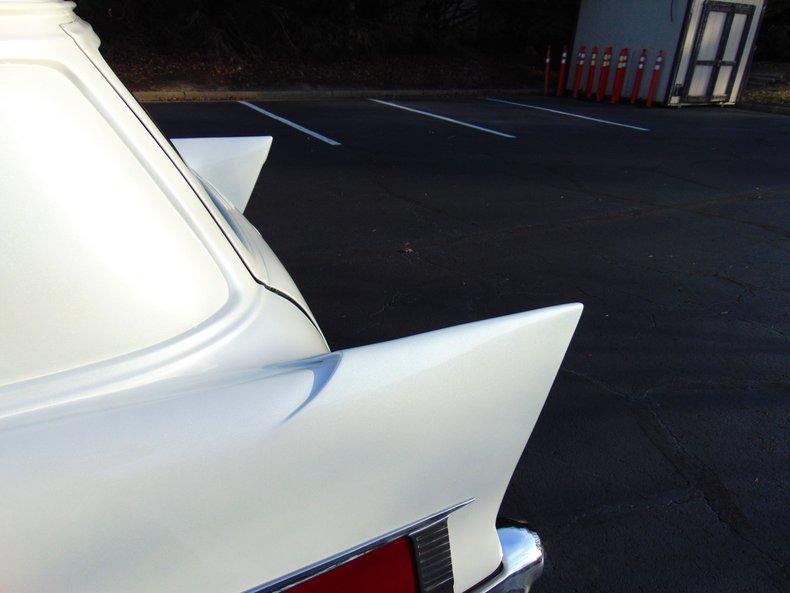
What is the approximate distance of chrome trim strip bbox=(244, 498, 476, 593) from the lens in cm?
99

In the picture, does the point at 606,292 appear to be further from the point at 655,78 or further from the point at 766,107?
the point at 766,107

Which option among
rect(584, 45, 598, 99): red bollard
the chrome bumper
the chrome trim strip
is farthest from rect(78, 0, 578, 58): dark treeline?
the chrome trim strip

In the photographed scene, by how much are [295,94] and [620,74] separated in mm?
7265

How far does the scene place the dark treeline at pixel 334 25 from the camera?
49.3ft

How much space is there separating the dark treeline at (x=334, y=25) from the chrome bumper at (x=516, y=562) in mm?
15202

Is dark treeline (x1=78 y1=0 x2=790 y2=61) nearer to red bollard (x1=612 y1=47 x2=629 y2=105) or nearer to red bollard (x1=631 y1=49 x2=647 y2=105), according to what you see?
red bollard (x1=612 y1=47 x2=629 y2=105)

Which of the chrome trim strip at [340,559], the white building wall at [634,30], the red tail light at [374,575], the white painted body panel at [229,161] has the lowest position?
the white building wall at [634,30]

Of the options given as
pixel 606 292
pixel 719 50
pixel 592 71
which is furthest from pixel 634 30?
pixel 606 292

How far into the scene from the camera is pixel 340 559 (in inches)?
41.0

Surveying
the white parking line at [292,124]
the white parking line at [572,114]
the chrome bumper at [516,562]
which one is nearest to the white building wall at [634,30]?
the white parking line at [572,114]

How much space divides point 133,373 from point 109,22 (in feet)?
54.9

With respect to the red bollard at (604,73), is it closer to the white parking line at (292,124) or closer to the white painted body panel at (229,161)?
the white parking line at (292,124)

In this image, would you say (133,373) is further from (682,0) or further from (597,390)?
(682,0)

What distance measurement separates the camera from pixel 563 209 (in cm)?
607
